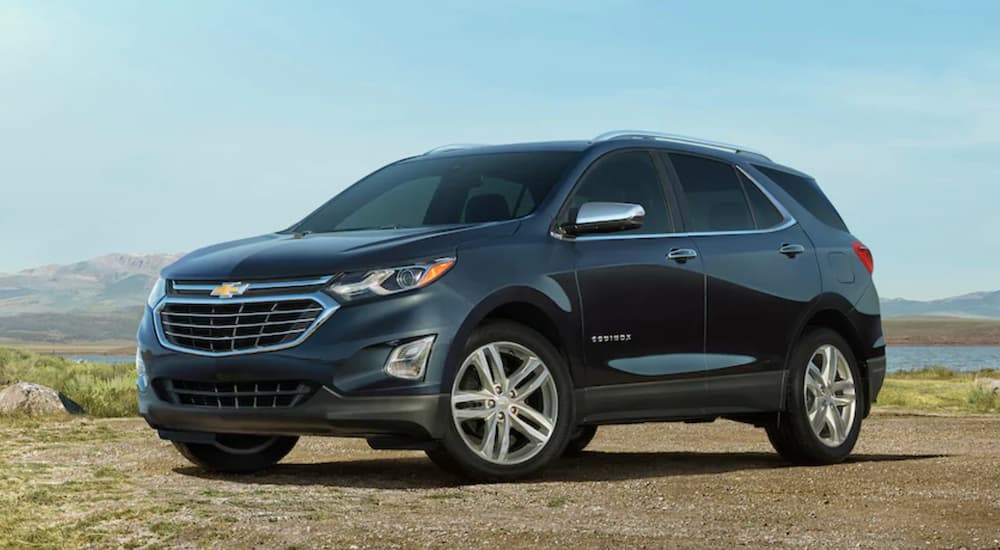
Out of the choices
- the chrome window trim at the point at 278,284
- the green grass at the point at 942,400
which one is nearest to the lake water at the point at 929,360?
the green grass at the point at 942,400

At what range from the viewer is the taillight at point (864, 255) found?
10.7 meters

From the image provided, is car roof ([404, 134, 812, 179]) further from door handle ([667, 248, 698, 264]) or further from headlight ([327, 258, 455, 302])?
headlight ([327, 258, 455, 302])

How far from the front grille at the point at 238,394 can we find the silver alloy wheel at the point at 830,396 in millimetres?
4005

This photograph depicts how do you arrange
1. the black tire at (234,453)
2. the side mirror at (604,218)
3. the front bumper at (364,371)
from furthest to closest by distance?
the black tire at (234,453), the side mirror at (604,218), the front bumper at (364,371)

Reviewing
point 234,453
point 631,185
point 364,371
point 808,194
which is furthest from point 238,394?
point 808,194

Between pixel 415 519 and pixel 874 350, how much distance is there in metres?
5.29

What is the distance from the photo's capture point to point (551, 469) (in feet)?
30.2

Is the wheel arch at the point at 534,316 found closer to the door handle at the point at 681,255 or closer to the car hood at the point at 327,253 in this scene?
the car hood at the point at 327,253

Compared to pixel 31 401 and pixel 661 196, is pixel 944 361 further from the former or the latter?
pixel 661 196

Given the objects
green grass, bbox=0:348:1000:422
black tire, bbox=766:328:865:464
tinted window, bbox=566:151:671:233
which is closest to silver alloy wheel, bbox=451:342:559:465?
tinted window, bbox=566:151:671:233

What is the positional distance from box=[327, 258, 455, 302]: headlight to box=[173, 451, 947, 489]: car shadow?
1.17 metres

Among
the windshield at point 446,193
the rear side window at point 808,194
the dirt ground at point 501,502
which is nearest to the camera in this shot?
the dirt ground at point 501,502

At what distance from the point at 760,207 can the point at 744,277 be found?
80 centimetres

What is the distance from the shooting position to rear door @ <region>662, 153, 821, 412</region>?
9.13 meters
